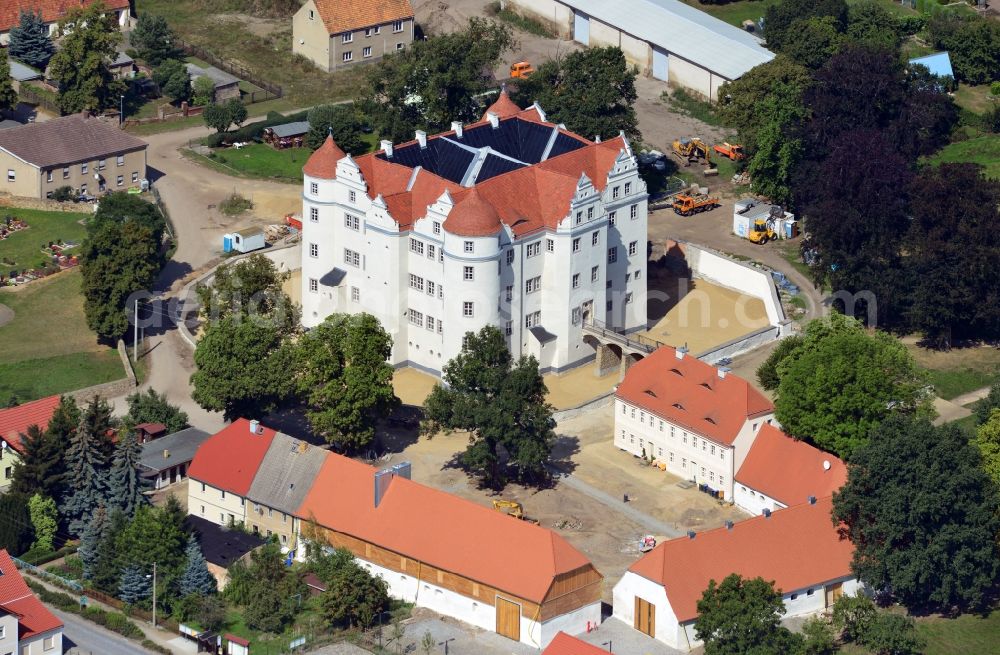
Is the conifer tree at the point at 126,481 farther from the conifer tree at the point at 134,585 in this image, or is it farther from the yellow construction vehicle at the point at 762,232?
the yellow construction vehicle at the point at 762,232

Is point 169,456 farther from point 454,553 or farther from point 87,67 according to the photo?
point 87,67

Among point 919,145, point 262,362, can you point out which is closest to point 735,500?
point 262,362

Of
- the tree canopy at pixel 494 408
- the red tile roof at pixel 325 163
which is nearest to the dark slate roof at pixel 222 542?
the tree canopy at pixel 494 408

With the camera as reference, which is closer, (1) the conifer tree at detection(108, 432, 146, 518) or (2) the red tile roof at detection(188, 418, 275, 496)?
(1) the conifer tree at detection(108, 432, 146, 518)

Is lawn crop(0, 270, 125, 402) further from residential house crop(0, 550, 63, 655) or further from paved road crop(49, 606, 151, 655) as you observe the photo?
residential house crop(0, 550, 63, 655)

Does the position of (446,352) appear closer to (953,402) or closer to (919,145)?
(953,402)

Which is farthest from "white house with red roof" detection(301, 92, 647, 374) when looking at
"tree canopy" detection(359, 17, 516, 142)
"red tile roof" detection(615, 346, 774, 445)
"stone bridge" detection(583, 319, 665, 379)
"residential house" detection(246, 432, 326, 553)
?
"residential house" detection(246, 432, 326, 553)

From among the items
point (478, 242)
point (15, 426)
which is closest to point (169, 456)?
point (15, 426)

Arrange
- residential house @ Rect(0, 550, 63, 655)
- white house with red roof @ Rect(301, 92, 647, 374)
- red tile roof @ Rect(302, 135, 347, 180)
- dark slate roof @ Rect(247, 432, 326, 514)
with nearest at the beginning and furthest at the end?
residential house @ Rect(0, 550, 63, 655) → dark slate roof @ Rect(247, 432, 326, 514) → white house with red roof @ Rect(301, 92, 647, 374) → red tile roof @ Rect(302, 135, 347, 180)
